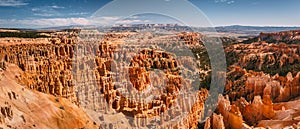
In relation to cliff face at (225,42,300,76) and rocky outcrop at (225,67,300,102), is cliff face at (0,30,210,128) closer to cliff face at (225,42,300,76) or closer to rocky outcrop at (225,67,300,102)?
rocky outcrop at (225,67,300,102)

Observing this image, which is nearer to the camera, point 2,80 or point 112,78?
point 2,80

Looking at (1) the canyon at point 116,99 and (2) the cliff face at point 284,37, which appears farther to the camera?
(2) the cliff face at point 284,37

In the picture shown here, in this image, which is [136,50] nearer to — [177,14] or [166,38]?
[166,38]

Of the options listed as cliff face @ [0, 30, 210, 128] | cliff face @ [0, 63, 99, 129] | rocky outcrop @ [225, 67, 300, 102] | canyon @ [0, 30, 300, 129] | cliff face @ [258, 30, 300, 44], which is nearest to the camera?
cliff face @ [0, 63, 99, 129]

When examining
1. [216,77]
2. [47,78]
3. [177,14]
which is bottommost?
[216,77]

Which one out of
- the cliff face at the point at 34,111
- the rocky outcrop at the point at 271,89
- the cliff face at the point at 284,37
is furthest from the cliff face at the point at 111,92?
the cliff face at the point at 284,37

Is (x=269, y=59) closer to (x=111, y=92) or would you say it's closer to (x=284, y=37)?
(x=284, y=37)

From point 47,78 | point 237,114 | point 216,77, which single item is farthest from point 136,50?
point 237,114

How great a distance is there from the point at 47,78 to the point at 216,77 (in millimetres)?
18741

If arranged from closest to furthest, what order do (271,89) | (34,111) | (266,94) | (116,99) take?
(34,111), (116,99), (266,94), (271,89)

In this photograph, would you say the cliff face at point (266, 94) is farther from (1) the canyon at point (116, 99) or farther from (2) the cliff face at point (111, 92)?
(2) the cliff face at point (111, 92)

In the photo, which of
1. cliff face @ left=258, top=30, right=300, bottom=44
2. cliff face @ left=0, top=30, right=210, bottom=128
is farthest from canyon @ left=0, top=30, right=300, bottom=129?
cliff face @ left=258, top=30, right=300, bottom=44

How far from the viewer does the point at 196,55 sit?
41906 millimetres

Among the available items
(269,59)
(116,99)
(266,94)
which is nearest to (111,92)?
(116,99)
